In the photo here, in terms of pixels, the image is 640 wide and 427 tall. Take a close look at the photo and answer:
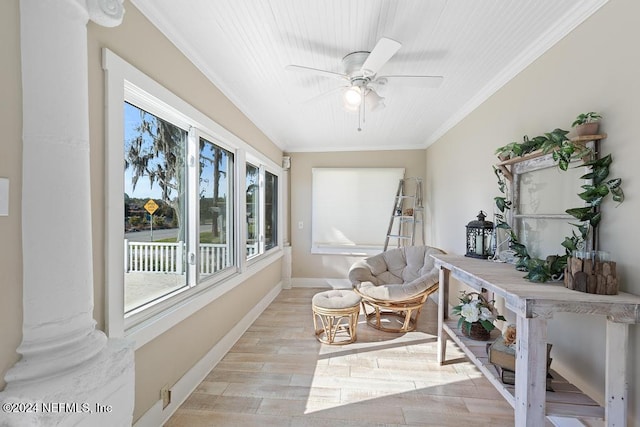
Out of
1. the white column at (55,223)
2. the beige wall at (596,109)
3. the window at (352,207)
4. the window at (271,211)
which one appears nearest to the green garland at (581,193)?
the beige wall at (596,109)

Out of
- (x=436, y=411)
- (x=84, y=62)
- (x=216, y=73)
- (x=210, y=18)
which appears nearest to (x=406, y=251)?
(x=436, y=411)

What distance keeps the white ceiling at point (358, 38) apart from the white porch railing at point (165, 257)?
4.56ft

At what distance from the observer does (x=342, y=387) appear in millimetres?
2217

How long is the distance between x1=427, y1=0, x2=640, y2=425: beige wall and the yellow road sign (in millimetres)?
2651

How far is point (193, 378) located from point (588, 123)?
3.04 meters

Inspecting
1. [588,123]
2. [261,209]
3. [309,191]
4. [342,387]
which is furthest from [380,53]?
[309,191]

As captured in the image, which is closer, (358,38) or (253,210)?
(358,38)

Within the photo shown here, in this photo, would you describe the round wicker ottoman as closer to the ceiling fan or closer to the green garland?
the green garland

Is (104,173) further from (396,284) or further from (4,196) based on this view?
(396,284)

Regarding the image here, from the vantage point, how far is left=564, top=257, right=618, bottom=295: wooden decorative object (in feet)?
4.34

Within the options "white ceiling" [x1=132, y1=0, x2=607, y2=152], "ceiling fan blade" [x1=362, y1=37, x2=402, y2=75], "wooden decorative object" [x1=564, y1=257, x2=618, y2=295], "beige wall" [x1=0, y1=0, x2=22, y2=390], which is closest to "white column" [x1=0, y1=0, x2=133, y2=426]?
"beige wall" [x1=0, y1=0, x2=22, y2=390]

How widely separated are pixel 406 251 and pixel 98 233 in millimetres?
3514

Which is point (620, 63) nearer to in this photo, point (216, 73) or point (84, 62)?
point (84, 62)

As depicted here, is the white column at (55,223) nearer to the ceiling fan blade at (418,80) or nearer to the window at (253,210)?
the ceiling fan blade at (418,80)
